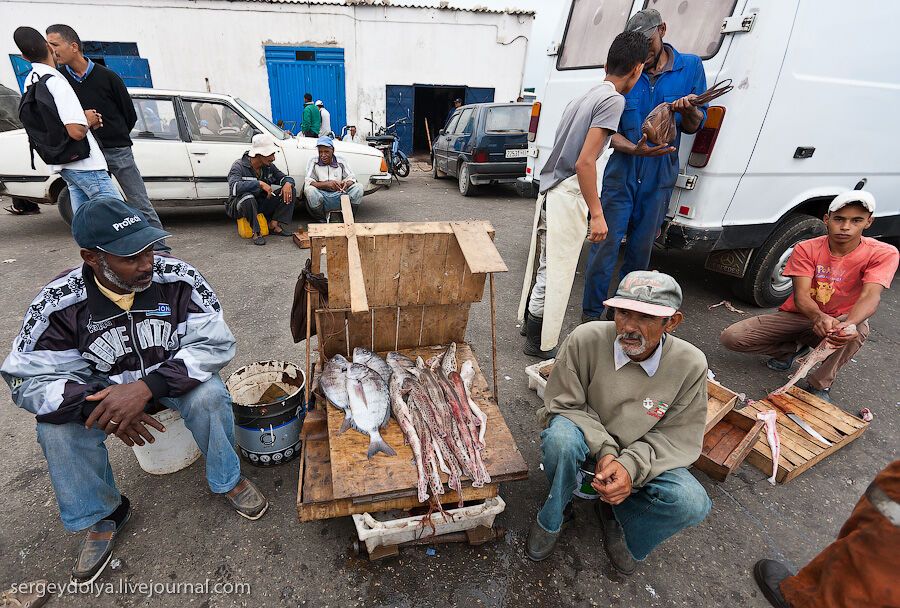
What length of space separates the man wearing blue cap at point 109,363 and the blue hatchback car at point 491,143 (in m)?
7.77

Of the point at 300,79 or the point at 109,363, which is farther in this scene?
the point at 300,79

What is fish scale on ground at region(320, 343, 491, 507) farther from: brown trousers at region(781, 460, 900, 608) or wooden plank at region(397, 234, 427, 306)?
brown trousers at region(781, 460, 900, 608)

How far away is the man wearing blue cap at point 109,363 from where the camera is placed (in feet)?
6.09

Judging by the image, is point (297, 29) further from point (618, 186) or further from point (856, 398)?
point (856, 398)

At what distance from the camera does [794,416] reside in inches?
120

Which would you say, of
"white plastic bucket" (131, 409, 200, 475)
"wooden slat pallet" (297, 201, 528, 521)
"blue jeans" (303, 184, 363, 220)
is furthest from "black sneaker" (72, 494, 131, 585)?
"blue jeans" (303, 184, 363, 220)

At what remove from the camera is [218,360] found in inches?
86.3

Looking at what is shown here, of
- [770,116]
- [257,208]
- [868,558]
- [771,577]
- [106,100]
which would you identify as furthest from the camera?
[257,208]

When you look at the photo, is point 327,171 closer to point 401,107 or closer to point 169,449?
point 169,449

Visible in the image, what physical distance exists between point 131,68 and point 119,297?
15.2 metres

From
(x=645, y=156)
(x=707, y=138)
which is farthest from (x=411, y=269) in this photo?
(x=707, y=138)

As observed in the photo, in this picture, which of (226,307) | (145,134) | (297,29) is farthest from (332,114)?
(226,307)

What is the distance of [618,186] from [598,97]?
0.83 metres

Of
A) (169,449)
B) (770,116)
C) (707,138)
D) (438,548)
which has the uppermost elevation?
(770,116)
